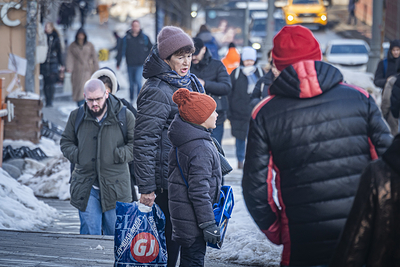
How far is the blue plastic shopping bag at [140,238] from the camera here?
3754 millimetres

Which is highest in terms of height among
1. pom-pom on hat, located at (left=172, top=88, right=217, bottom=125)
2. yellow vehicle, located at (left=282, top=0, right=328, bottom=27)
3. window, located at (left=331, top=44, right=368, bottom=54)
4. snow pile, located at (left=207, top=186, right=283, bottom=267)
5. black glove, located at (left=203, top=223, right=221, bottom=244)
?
yellow vehicle, located at (left=282, top=0, right=328, bottom=27)

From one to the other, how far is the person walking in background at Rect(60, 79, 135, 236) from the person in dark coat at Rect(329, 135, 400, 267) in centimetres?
331

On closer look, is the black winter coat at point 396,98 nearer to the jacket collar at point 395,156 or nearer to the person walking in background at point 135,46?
the jacket collar at point 395,156

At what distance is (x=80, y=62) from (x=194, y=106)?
33.3 ft

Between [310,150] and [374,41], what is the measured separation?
1687cm

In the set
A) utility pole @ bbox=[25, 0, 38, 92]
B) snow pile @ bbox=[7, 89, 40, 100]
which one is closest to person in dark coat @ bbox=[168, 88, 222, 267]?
snow pile @ bbox=[7, 89, 40, 100]

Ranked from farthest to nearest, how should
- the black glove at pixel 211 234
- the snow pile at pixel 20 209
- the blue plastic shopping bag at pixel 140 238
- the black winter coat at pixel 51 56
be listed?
the black winter coat at pixel 51 56 < the snow pile at pixel 20 209 < the blue plastic shopping bag at pixel 140 238 < the black glove at pixel 211 234

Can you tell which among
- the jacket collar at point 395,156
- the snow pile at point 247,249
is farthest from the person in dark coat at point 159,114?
the jacket collar at point 395,156

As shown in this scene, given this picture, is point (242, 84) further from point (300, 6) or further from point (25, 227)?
point (300, 6)

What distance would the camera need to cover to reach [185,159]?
3.48 m

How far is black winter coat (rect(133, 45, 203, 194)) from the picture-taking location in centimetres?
378

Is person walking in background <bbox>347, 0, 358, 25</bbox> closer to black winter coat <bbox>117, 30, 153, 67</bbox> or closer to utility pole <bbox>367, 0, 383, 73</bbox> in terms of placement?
utility pole <bbox>367, 0, 383, 73</bbox>

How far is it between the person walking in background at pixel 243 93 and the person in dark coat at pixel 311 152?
648 cm

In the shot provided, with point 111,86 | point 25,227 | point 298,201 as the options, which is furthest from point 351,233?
point 25,227
